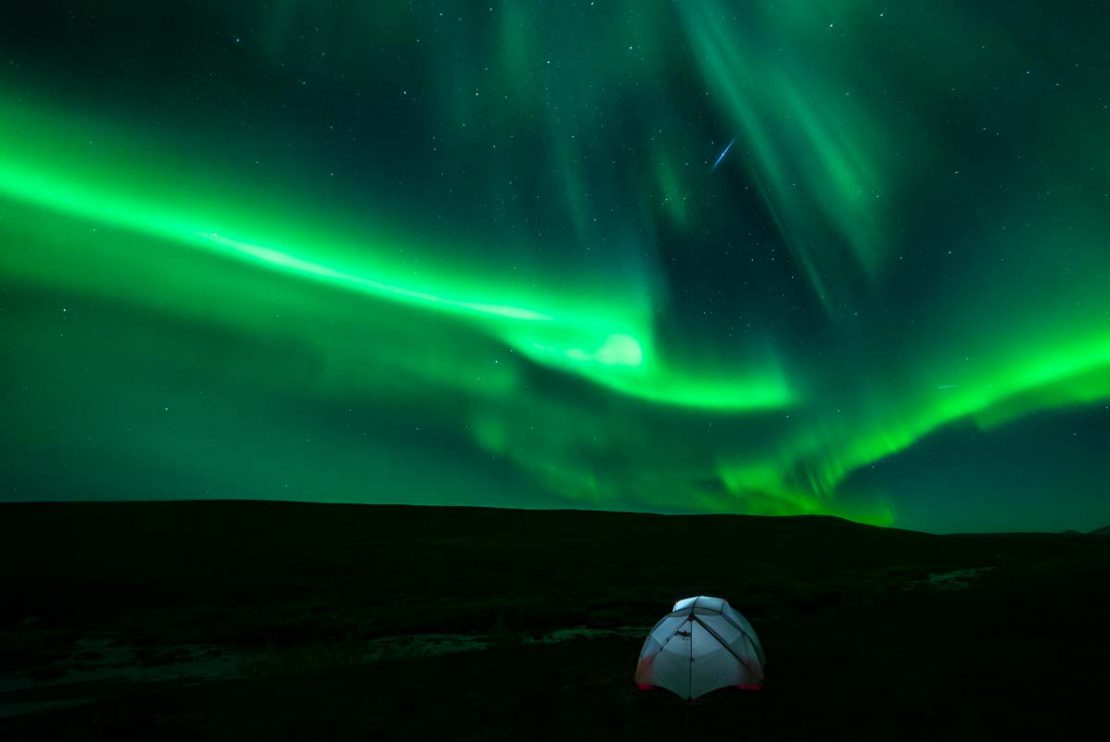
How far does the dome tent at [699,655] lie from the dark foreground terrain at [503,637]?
46 centimetres

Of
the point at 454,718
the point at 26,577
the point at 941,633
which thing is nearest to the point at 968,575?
the point at 941,633

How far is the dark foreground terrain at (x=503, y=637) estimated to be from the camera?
15664 mm

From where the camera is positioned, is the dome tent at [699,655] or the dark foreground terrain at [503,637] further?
the dome tent at [699,655]

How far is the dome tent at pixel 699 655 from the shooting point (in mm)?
16734

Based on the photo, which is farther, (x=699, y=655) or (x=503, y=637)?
(x=503, y=637)

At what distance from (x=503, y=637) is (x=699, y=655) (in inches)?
539

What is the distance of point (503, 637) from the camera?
28234mm

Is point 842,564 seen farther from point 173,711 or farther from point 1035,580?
point 173,711

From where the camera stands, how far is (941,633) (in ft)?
79.9

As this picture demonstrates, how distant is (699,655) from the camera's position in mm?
16859

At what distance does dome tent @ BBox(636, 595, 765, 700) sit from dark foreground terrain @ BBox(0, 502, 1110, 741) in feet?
1.50

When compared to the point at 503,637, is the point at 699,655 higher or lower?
higher

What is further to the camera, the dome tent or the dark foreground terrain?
the dome tent

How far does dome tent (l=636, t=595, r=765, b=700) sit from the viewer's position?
1673 cm
